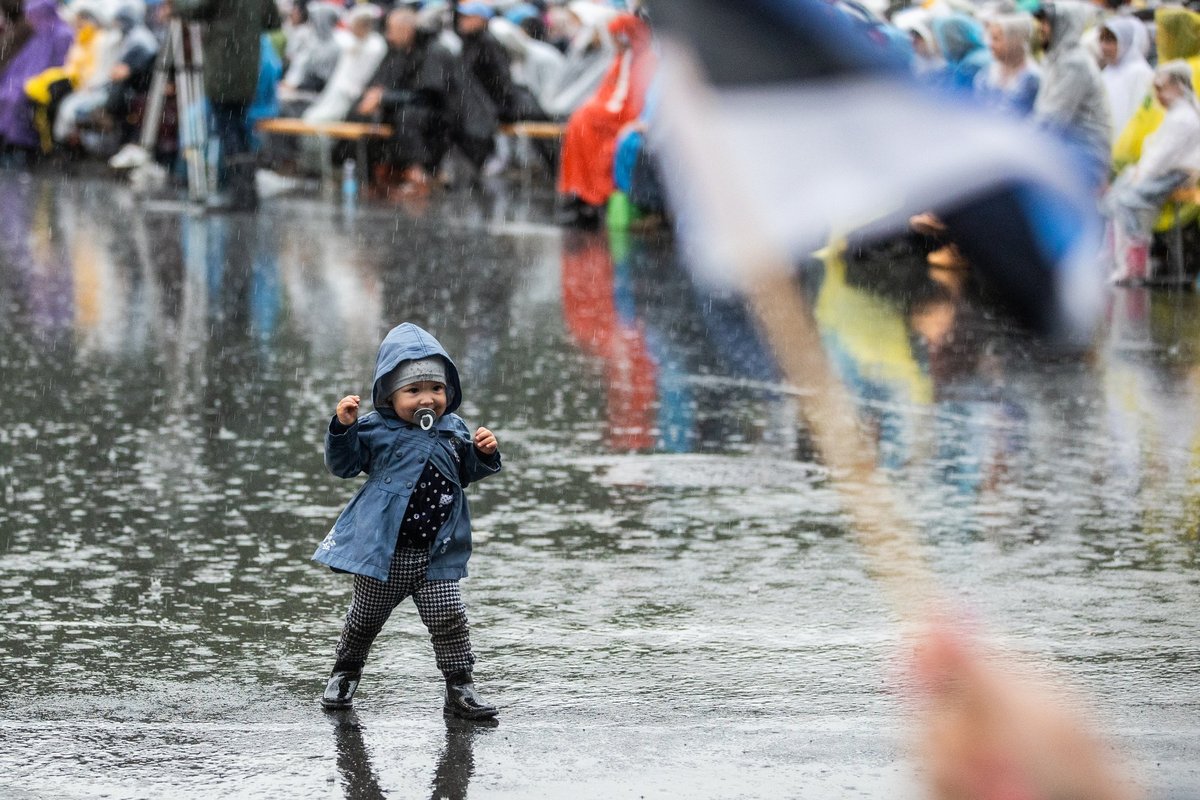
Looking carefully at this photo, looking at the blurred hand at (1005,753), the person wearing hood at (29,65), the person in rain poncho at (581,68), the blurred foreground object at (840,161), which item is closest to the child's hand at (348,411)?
the blurred foreground object at (840,161)

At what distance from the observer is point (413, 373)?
20.0ft

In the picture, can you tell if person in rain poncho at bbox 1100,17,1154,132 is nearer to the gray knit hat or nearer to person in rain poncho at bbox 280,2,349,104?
the gray knit hat

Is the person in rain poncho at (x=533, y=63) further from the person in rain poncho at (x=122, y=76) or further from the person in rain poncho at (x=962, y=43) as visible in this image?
the person in rain poncho at (x=962, y=43)

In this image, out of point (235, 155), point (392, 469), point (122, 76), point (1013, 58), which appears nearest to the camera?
point (392, 469)

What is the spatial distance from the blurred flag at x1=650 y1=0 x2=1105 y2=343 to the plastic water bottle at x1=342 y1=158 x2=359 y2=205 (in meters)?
17.9

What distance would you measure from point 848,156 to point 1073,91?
20.1ft

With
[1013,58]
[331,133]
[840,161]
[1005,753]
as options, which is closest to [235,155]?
[331,133]

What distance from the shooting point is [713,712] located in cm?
607

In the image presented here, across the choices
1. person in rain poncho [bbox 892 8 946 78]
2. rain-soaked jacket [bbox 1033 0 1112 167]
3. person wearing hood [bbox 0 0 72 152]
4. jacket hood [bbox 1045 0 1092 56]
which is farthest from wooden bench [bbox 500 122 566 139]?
rain-soaked jacket [bbox 1033 0 1112 167]

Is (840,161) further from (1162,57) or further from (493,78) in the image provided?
(493,78)

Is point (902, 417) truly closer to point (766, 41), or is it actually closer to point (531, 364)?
point (531, 364)

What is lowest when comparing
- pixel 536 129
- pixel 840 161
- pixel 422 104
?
pixel 536 129

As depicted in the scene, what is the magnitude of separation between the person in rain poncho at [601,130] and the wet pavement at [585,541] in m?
4.94

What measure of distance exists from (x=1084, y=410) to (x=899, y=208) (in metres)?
6.12
